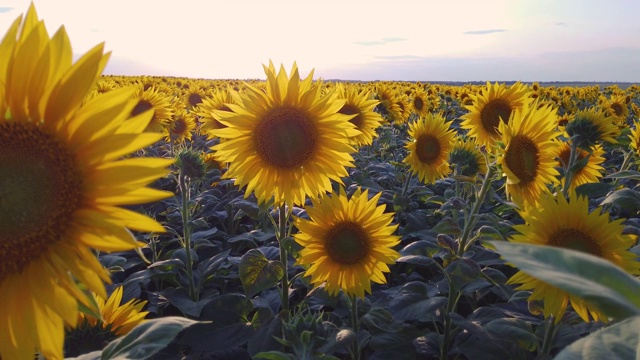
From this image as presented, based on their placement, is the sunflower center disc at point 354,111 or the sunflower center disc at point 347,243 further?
the sunflower center disc at point 354,111

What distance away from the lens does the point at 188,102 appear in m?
11.7

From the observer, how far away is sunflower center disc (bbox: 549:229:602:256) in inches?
92.8

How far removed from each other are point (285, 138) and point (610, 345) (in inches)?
95.1

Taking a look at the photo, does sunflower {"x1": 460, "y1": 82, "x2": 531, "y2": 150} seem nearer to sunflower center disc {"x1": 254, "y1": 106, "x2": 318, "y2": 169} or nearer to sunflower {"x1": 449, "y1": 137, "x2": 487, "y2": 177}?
sunflower {"x1": 449, "y1": 137, "x2": 487, "y2": 177}

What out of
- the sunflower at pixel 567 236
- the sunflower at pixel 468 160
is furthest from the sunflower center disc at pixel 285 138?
the sunflower at pixel 468 160

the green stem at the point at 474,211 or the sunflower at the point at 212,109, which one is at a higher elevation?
the sunflower at the point at 212,109

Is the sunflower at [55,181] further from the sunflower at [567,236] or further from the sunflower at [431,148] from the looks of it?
the sunflower at [431,148]

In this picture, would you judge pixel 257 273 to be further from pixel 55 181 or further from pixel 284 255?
pixel 55 181

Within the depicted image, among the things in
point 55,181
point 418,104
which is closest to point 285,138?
point 55,181

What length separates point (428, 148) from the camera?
5.51m

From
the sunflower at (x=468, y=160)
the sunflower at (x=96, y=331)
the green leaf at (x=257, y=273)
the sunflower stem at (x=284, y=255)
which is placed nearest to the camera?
the sunflower at (x=96, y=331)

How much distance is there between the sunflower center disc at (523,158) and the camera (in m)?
3.01

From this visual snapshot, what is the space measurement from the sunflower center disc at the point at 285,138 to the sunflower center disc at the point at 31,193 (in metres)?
1.86

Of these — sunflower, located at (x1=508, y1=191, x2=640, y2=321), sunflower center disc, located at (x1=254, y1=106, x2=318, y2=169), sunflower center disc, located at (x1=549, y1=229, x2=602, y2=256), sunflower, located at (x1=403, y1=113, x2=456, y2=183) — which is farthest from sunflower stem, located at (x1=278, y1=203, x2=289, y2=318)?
sunflower, located at (x1=403, y1=113, x2=456, y2=183)
